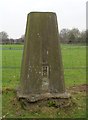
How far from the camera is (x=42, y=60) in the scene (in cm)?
841

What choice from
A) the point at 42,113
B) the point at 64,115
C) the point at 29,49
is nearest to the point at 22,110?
the point at 42,113

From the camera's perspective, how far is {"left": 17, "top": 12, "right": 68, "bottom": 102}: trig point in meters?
8.38

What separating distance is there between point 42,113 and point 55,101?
53 centimetres

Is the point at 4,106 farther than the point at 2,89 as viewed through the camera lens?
No

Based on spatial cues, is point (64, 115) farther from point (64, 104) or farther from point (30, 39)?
point (30, 39)

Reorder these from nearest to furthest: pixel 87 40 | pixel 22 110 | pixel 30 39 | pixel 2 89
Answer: pixel 22 110, pixel 30 39, pixel 2 89, pixel 87 40

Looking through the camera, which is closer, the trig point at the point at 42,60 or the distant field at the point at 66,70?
the trig point at the point at 42,60

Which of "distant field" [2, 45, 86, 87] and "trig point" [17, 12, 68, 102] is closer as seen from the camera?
"trig point" [17, 12, 68, 102]

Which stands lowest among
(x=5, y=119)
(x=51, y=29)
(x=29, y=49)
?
(x=5, y=119)

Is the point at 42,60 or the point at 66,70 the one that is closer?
the point at 42,60

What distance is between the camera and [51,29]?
854 cm

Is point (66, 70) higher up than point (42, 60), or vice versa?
point (42, 60)

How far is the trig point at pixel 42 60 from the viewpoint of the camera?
27.5ft

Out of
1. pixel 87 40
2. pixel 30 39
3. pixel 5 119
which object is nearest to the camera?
pixel 5 119
